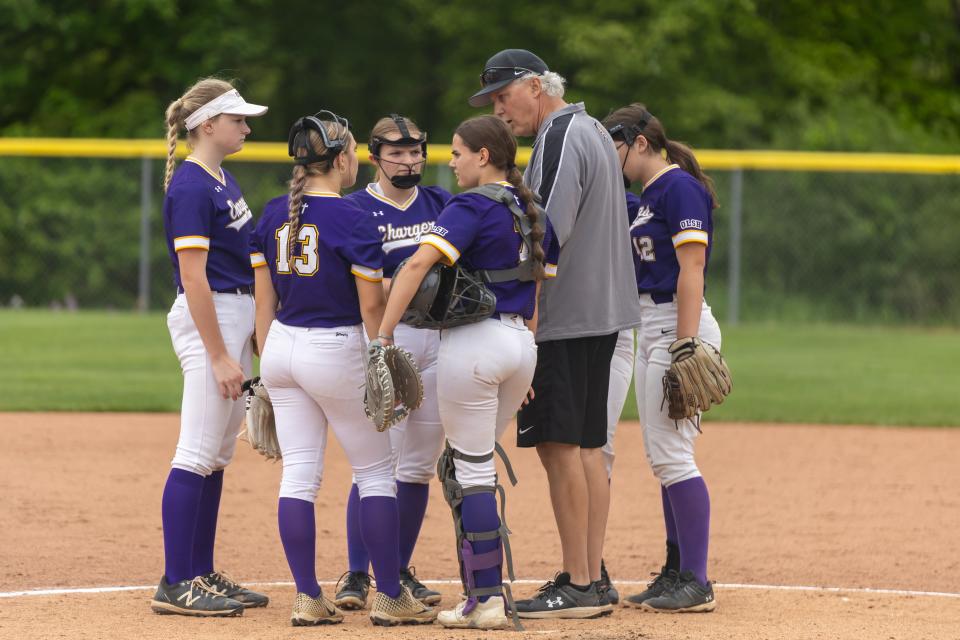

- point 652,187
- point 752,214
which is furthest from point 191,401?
point 752,214

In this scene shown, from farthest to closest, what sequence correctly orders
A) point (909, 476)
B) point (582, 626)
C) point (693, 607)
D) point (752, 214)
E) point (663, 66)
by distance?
point (663, 66)
point (752, 214)
point (909, 476)
point (693, 607)
point (582, 626)

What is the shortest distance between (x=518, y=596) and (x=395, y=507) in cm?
89

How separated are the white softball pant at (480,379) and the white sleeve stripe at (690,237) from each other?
0.81 metres

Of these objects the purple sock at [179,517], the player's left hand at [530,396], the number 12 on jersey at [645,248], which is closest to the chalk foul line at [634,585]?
the purple sock at [179,517]

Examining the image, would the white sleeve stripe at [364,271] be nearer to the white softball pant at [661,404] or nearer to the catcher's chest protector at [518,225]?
the catcher's chest protector at [518,225]

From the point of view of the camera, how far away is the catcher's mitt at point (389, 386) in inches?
188

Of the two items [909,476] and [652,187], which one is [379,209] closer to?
[652,187]

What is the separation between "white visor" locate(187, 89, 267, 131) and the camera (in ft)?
17.3

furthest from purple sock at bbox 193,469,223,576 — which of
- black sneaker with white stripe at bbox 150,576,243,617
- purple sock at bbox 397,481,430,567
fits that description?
purple sock at bbox 397,481,430,567

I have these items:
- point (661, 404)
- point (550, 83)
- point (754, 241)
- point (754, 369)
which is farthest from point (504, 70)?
point (754, 241)

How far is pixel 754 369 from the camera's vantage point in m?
14.9

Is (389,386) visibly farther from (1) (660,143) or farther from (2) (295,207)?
(1) (660,143)

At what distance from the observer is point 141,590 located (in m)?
5.74

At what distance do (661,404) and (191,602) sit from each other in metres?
1.97
